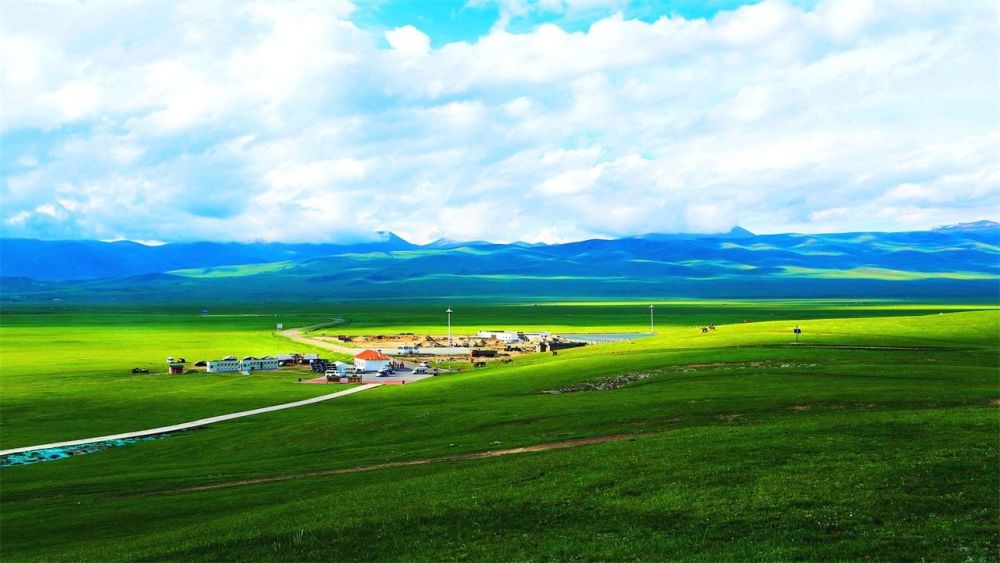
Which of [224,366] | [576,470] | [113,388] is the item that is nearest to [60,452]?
[113,388]

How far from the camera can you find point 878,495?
76.5ft

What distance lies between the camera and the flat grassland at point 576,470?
876 inches

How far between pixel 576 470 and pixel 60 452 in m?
45.7

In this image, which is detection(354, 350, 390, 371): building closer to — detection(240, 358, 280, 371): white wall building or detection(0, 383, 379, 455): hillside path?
detection(240, 358, 280, 371): white wall building

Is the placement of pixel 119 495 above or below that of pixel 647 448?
below

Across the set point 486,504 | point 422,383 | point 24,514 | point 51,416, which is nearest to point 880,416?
point 486,504

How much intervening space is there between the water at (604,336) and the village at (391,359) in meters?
3.38

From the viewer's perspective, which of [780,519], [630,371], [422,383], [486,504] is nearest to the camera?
[780,519]

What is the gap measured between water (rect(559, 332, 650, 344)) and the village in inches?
133

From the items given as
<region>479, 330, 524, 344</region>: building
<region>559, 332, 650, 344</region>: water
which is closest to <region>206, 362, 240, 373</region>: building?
<region>479, 330, 524, 344</region>: building

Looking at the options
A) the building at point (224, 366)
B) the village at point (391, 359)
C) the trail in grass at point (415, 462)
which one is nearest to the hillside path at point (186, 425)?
the village at point (391, 359)

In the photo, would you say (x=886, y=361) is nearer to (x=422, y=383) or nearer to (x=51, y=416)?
(x=422, y=383)

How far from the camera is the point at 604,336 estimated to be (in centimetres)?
16450

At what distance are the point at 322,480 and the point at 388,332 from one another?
155m
